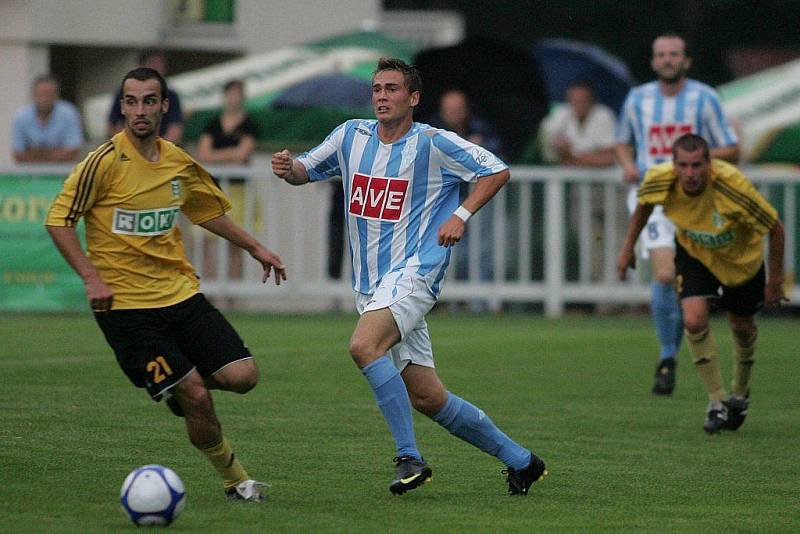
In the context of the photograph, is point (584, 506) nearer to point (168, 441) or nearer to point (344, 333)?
point (168, 441)

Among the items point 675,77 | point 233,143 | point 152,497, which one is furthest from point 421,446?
point 233,143

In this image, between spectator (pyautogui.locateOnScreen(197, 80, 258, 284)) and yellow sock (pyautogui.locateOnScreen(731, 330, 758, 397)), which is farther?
spectator (pyautogui.locateOnScreen(197, 80, 258, 284))

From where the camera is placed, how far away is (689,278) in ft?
33.7

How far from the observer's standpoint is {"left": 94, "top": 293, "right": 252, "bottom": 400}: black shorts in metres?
7.20

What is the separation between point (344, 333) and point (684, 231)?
19.6ft

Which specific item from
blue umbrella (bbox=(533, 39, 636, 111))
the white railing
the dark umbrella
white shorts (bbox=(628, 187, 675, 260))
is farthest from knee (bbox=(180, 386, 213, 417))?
blue umbrella (bbox=(533, 39, 636, 111))

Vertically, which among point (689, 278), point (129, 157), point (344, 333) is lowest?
point (344, 333)

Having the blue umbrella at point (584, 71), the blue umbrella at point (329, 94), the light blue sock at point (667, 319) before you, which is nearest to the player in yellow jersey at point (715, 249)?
the light blue sock at point (667, 319)

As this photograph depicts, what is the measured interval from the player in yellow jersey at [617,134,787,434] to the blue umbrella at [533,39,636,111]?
Result: 8677mm

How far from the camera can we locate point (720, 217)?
9977 mm

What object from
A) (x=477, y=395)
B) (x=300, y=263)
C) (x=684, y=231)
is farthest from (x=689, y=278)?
(x=300, y=263)

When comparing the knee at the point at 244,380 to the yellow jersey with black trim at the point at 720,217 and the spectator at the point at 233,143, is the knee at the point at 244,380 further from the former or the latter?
the spectator at the point at 233,143

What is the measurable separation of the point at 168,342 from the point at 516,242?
1081 cm

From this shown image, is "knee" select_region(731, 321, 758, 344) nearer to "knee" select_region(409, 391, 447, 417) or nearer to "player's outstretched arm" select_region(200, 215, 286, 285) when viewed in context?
"knee" select_region(409, 391, 447, 417)
